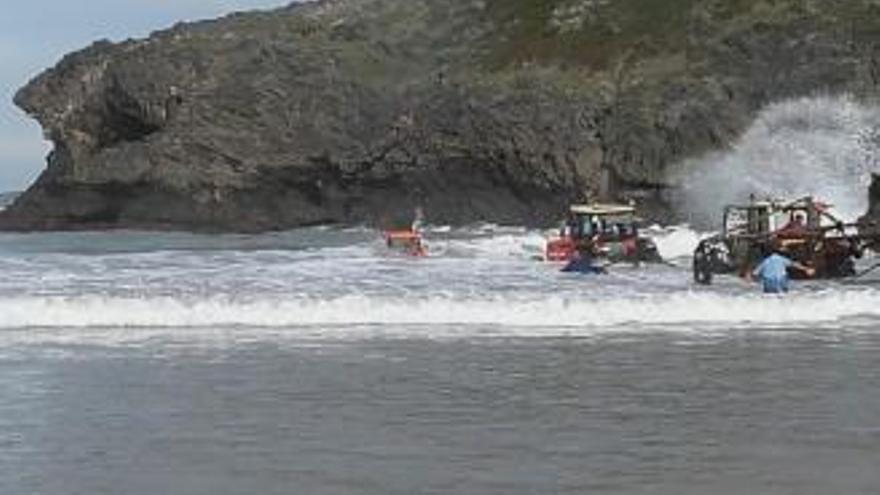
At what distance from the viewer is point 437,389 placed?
13789 mm

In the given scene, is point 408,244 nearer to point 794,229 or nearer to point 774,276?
point 794,229

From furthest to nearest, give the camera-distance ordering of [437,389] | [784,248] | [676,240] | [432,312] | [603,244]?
[676,240]
[603,244]
[784,248]
[432,312]
[437,389]

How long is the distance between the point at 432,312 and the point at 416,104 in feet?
146

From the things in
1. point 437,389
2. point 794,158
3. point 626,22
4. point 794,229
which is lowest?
point 437,389

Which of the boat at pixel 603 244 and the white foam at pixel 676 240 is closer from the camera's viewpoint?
the boat at pixel 603 244

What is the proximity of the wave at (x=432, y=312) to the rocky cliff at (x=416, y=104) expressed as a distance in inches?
1520

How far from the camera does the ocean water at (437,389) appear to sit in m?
9.94

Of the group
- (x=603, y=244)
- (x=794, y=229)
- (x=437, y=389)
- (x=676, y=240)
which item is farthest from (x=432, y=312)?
(x=676, y=240)

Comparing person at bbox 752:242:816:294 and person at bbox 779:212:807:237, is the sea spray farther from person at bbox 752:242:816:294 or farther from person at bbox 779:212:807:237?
person at bbox 752:242:816:294

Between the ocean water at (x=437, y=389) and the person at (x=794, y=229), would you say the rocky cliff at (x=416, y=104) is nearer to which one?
the person at (x=794, y=229)

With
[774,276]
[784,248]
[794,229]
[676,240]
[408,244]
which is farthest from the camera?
[676,240]

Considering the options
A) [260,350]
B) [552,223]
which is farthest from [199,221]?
[260,350]

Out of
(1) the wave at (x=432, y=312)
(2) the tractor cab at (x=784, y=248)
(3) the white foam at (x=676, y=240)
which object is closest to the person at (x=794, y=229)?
(2) the tractor cab at (x=784, y=248)

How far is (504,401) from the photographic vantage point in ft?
42.7
